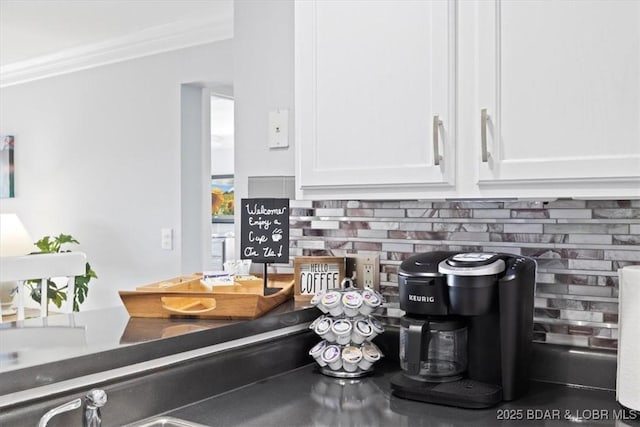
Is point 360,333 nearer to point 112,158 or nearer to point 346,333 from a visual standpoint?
point 346,333

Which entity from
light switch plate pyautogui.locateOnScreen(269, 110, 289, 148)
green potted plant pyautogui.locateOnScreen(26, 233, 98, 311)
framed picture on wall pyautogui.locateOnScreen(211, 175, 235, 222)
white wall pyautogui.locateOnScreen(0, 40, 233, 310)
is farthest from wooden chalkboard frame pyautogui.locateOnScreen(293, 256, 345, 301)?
framed picture on wall pyautogui.locateOnScreen(211, 175, 235, 222)

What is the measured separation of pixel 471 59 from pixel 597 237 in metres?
0.52

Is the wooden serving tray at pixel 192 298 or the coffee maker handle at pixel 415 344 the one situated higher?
the wooden serving tray at pixel 192 298

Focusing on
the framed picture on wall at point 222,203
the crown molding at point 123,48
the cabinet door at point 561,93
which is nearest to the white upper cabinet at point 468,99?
the cabinet door at point 561,93

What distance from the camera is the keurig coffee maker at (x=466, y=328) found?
4.65 ft

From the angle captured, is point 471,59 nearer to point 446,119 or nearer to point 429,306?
point 446,119

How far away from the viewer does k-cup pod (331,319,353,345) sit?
5.37ft

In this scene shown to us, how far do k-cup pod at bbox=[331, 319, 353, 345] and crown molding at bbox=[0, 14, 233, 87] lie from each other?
249 centimetres

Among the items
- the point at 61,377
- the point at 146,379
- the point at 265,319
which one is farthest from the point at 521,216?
the point at 61,377

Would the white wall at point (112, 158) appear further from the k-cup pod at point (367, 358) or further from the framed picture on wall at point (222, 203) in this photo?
the k-cup pod at point (367, 358)

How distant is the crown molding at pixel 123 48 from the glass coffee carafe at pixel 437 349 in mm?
2658

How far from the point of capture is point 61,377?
1.12m

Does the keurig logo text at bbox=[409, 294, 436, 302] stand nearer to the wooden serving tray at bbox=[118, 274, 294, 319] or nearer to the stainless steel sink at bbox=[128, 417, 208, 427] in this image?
the wooden serving tray at bbox=[118, 274, 294, 319]

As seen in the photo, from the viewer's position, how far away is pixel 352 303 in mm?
1657
